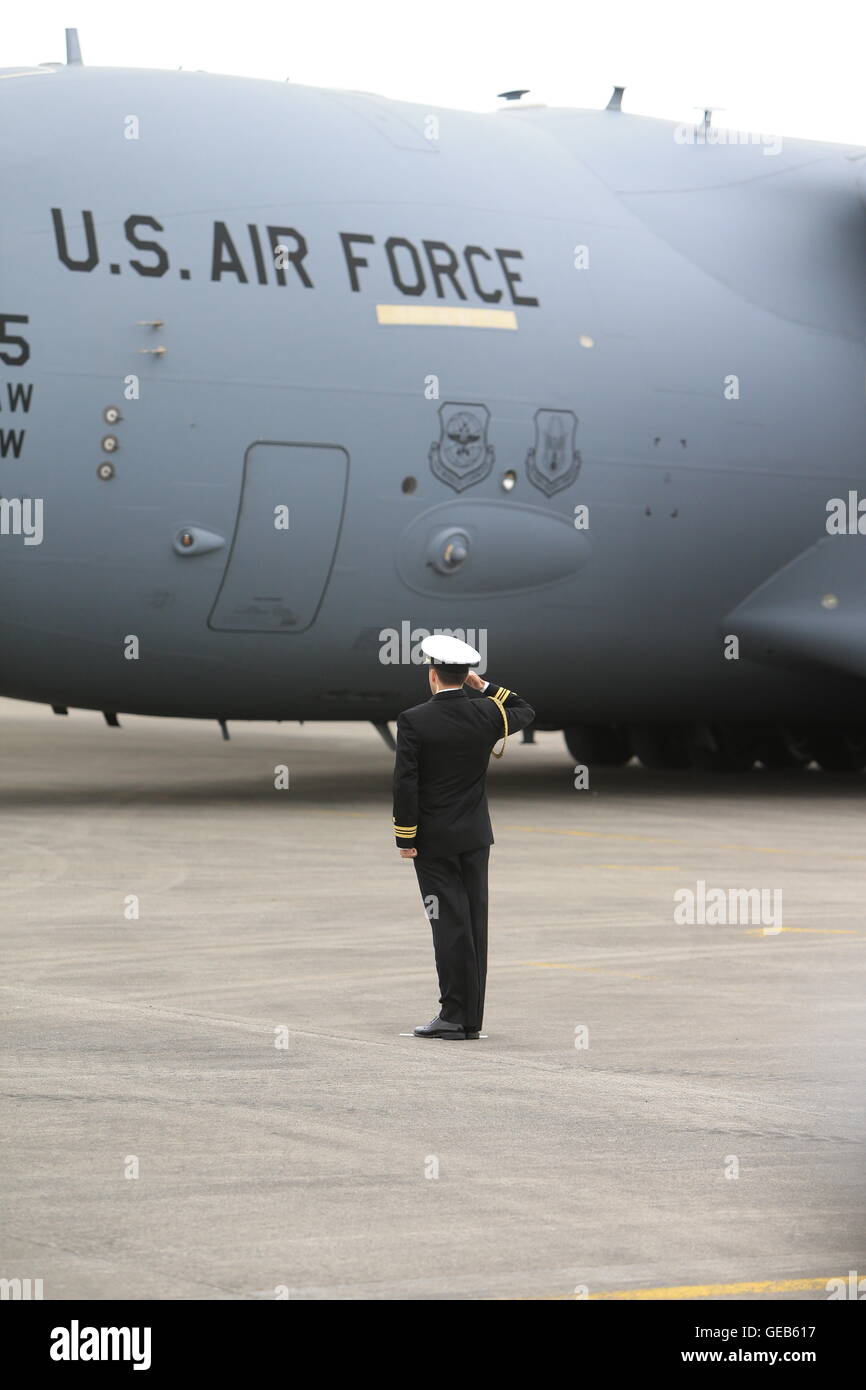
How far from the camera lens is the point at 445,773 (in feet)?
38.0

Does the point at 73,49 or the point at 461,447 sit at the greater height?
the point at 73,49

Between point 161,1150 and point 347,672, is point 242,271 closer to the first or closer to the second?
point 347,672

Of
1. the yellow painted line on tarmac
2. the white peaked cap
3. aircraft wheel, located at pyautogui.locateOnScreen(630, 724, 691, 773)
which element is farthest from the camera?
aircraft wheel, located at pyautogui.locateOnScreen(630, 724, 691, 773)

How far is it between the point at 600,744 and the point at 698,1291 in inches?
993

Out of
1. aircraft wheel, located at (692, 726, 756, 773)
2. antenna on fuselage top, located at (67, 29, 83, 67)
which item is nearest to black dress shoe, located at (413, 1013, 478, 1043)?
antenna on fuselage top, located at (67, 29, 83, 67)

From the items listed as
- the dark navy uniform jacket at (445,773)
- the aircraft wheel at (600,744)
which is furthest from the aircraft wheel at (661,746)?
the dark navy uniform jacket at (445,773)

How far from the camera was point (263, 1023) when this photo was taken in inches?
458

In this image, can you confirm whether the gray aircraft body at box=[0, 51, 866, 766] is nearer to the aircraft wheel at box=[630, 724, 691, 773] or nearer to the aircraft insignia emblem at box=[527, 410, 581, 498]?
the aircraft insignia emblem at box=[527, 410, 581, 498]

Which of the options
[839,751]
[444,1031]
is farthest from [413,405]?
[444,1031]

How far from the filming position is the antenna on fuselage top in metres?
25.7

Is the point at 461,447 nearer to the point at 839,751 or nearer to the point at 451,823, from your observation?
the point at 839,751

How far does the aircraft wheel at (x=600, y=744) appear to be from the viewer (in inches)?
1248

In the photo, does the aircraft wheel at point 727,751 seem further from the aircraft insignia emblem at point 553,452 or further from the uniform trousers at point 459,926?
the uniform trousers at point 459,926

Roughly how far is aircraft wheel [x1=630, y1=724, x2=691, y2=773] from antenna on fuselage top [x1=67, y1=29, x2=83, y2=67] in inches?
465
